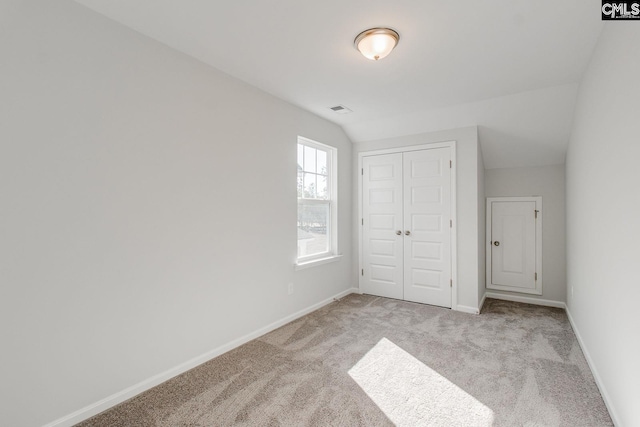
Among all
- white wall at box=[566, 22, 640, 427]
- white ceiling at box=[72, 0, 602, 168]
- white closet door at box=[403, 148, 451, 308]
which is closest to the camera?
white wall at box=[566, 22, 640, 427]

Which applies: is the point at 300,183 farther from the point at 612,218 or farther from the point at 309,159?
the point at 612,218

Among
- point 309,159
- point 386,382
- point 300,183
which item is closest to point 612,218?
point 386,382

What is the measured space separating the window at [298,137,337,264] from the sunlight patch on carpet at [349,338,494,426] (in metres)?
1.63

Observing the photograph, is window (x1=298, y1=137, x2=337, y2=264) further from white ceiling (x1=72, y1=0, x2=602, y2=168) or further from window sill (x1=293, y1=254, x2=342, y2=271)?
white ceiling (x1=72, y1=0, x2=602, y2=168)

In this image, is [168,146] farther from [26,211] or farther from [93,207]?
[26,211]

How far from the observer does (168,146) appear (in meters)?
2.31

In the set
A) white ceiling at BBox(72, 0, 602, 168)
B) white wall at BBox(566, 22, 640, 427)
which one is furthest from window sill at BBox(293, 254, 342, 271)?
white wall at BBox(566, 22, 640, 427)

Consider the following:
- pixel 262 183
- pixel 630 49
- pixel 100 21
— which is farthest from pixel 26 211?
pixel 630 49

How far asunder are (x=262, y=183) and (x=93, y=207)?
1507 mm

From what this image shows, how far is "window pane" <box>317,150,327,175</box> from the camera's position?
4.15 m

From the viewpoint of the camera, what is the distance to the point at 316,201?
3.99 metres

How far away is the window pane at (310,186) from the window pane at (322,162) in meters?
0.20

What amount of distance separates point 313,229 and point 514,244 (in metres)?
3.02

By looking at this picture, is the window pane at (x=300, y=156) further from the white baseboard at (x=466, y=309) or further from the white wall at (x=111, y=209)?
the white baseboard at (x=466, y=309)
